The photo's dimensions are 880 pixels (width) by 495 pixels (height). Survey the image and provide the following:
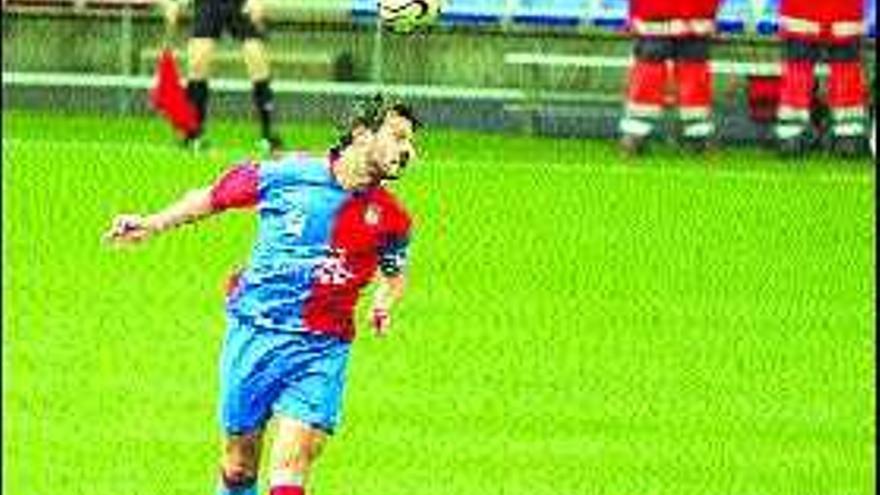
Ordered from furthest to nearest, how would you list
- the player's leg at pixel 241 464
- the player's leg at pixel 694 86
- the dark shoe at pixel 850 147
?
the dark shoe at pixel 850 147, the player's leg at pixel 694 86, the player's leg at pixel 241 464

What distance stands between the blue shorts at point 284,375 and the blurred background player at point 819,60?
17.2m

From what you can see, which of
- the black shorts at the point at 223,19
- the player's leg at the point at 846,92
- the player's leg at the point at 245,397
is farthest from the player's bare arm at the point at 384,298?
the player's leg at the point at 846,92

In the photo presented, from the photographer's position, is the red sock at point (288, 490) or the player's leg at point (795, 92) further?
the player's leg at point (795, 92)

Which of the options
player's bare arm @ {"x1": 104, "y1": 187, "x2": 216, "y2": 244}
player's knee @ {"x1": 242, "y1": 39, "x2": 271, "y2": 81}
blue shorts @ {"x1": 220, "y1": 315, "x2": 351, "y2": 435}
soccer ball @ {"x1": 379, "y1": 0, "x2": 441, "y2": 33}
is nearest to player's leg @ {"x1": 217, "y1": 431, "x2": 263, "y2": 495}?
blue shorts @ {"x1": 220, "y1": 315, "x2": 351, "y2": 435}

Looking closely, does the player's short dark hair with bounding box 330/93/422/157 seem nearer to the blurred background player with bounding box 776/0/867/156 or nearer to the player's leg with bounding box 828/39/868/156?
the blurred background player with bounding box 776/0/867/156

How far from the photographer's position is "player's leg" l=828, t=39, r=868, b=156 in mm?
28469

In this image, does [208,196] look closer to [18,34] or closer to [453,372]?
[453,372]

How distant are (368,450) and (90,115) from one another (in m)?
17.0

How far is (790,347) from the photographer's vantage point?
18.7m

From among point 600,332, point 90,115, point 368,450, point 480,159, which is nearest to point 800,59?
point 480,159

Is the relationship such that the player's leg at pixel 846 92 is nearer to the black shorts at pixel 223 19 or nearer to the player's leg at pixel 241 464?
the black shorts at pixel 223 19

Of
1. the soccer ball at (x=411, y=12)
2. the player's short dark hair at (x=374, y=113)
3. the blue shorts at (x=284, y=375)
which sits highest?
the soccer ball at (x=411, y=12)

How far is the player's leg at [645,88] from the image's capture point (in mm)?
28125

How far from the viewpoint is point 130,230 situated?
37.6ft
